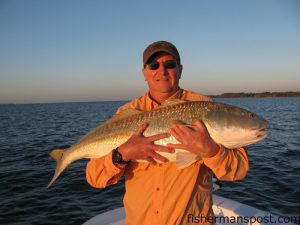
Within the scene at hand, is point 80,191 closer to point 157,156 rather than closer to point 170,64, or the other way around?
point 157,156

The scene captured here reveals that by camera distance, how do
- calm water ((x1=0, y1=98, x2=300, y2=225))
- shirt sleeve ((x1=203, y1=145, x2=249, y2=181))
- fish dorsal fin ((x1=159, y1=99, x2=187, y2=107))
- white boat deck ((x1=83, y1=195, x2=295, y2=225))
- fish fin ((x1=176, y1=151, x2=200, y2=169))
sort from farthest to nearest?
calm water ((x1=0, y1=98, x2=300, y2=225))
white boat deck ((x1=83, y1=195, x2=295, y2=225))
fish dorsal fin ((x1=159, y1=99, x2=187, y2=107))
fish fin ((x1=176, y1=151, x2=200, y2=169))
shirt sleeve ((x1=203, y1=145, x2=249, y2=181))

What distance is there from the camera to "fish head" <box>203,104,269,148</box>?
12.2 feet

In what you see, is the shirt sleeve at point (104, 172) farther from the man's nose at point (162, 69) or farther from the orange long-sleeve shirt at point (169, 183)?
the man's nose at point (162, 69)

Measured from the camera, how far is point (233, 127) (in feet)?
12.6

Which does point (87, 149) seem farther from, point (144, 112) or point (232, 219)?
point (232, 219)

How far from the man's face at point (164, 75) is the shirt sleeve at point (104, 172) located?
115cm

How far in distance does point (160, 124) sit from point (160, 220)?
1208mm

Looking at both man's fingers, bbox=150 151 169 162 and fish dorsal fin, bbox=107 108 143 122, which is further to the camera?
fish dorsal fin, bbox=107 108 143 122

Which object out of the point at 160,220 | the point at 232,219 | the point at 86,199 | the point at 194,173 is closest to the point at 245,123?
Answer: the point at 194,173

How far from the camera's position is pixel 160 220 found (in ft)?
11.1

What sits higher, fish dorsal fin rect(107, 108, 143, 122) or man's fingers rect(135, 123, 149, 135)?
fish dorsal fin rect(107, 108, 143, 122)

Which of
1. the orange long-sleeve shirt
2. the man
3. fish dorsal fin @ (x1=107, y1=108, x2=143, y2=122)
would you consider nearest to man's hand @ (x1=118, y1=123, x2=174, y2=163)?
the man

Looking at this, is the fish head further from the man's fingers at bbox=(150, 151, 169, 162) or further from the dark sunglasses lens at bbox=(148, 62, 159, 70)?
the dark sunglasses lens at bbox=(148, 62, 159, 70)

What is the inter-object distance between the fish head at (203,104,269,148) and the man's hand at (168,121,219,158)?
331 mm
